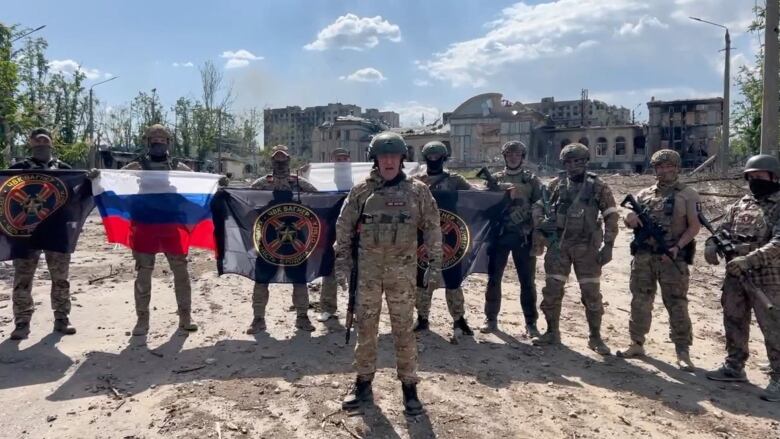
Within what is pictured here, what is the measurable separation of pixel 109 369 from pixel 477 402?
12.7ft

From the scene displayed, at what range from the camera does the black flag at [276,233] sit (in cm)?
677

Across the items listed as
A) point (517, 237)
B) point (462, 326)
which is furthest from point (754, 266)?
point (462, 326)

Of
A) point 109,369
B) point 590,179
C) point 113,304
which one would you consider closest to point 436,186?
Answer: point 590,179

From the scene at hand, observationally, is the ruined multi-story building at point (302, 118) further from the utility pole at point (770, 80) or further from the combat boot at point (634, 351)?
the combat boot at point (634, 351)

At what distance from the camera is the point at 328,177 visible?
820 centimetres

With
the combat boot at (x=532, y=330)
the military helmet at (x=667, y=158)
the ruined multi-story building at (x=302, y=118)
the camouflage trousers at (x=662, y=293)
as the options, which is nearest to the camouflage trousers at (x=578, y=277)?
the combat boot at (x=532, y=330)

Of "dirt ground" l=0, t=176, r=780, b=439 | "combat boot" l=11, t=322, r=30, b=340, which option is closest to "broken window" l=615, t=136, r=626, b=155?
"dirt ground" l=0, t=176, r=780, b=439

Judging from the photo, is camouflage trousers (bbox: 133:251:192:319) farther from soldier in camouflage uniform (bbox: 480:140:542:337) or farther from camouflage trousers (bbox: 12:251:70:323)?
soldier in camouflage uniform (bbox: 480:140:542:337)

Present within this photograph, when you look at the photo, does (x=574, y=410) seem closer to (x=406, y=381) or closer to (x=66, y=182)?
(x=406, y=381)

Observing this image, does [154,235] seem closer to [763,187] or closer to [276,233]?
[276,233]

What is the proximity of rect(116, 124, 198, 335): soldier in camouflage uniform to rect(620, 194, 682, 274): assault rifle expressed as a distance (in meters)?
5.42

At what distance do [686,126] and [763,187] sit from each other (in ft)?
175

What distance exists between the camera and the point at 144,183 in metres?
6.62

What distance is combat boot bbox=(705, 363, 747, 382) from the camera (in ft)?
17.9
